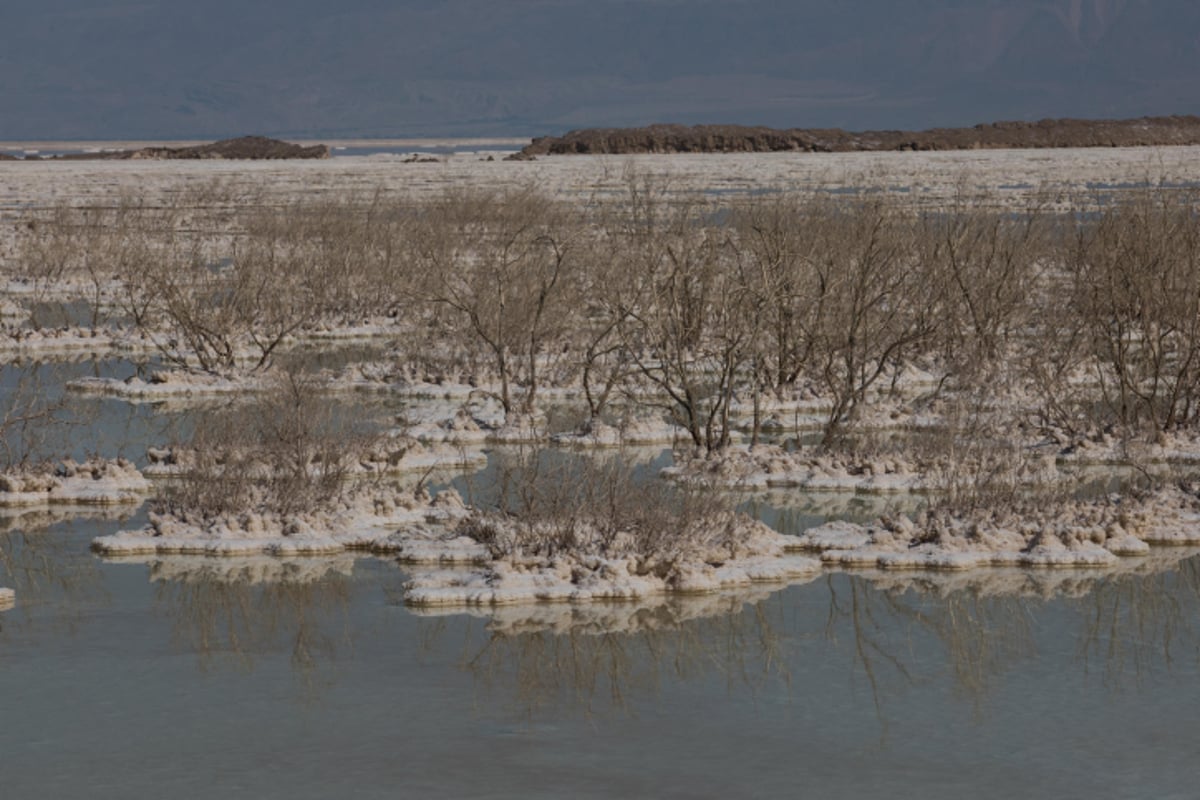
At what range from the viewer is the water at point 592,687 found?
9.62 m

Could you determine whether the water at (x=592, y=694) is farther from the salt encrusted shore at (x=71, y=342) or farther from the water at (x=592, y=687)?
the salt encrusted shore at (x=71, y=342)

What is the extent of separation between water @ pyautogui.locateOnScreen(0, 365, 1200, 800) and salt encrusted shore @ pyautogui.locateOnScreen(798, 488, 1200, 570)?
218 mm

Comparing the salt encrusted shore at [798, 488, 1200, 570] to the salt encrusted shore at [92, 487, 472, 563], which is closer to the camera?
the salt encrusted shore at [798, 488, 1200, 570]

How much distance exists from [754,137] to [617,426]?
3202 inches

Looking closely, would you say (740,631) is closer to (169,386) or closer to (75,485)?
(75,485)

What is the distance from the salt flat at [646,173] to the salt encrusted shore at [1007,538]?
101 feet

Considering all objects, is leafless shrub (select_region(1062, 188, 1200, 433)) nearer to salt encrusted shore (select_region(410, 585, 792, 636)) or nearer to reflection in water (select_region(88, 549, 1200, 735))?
reflection in water (select_region(88, 549, 1200, 735))

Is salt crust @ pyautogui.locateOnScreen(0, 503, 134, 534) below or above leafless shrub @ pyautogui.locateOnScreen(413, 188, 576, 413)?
below

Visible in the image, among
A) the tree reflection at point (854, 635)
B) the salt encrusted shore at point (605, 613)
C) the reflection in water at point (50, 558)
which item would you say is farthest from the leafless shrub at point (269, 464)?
the tree reflection at point (854, 635)

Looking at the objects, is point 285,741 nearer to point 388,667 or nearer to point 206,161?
point 388,667

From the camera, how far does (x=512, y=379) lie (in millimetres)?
21672

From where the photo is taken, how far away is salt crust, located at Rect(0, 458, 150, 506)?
15.8m

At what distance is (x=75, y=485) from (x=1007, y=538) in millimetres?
7737

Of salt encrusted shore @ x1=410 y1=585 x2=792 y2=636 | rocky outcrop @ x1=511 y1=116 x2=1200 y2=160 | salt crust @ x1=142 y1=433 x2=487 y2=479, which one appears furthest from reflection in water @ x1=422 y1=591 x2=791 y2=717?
rocky outcrop @ x1=511 y1=116 x2=1200 y2=160
